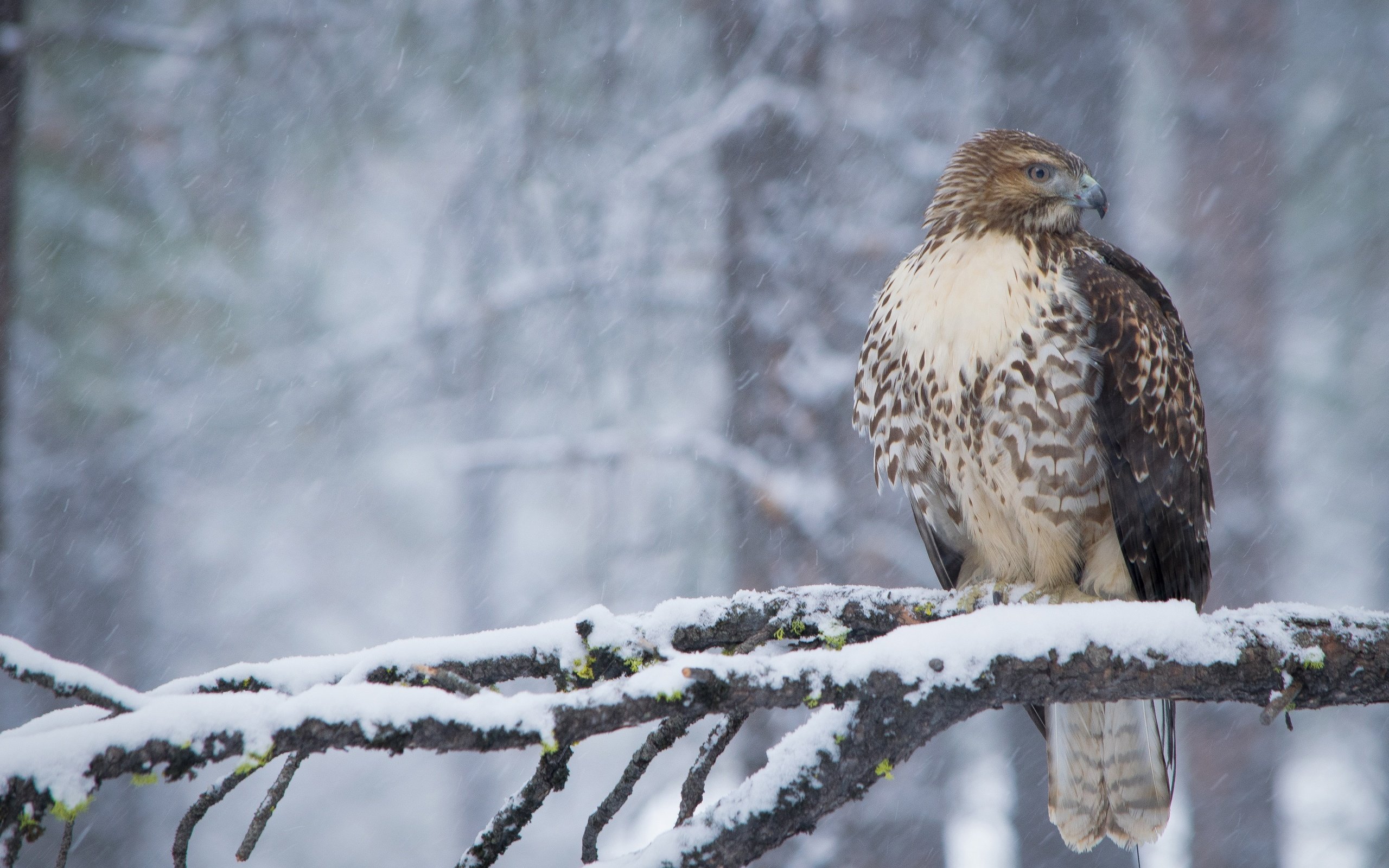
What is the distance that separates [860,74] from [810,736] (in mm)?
5163

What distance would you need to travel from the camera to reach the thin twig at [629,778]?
1.87 m

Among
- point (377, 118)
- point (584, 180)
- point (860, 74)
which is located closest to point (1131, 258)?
point (860, 74)

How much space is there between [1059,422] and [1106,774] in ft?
3.66

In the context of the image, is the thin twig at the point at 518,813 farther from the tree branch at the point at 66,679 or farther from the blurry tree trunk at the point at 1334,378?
the blurry tree trunk at the point at 1334,378

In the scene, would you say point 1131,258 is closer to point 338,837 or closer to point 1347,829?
point 1347,829

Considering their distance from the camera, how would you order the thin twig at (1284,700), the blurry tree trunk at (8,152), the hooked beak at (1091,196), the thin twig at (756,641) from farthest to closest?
the blurry tree trunk at (8,152), the hooked beak at (1091,196), the thin twig at (756,641), the thin twig at (1284,700)

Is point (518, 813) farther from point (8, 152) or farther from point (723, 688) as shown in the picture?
point (8, 152)

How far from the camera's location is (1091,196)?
338cm

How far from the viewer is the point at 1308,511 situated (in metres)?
9.99

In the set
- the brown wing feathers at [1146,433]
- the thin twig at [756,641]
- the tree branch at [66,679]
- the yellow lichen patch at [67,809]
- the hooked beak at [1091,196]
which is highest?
the hooked beak at [1091,196]

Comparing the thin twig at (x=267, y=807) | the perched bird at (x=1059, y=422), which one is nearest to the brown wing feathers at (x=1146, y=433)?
the perched bird at (x=1059, y=422)

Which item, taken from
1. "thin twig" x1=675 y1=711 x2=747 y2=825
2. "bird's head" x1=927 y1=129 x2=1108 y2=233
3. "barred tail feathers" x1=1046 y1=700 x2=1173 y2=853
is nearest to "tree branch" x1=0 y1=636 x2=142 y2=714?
"thin twig" x1=675 y1=711 x2=747 y2=825

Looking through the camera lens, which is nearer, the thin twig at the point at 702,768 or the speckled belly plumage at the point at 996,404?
the thin twig at the point at 702,768

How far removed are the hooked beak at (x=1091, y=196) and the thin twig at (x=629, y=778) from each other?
2288mm
